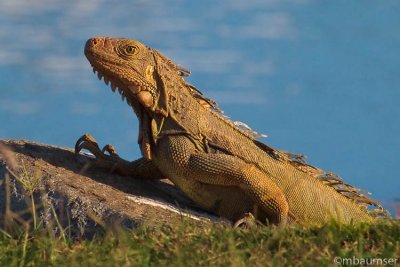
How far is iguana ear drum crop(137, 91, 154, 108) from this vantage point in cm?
1003

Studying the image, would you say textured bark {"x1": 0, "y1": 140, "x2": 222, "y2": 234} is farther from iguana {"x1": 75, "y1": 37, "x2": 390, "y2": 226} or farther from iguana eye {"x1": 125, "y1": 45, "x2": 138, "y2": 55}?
iguana eye {"x1": 125, "y1": 45, "x2": 138, "y2": 55}

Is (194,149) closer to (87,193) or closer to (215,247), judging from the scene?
(87,193)

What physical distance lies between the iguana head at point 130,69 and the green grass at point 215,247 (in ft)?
9.93

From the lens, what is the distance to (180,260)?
609 centimetres

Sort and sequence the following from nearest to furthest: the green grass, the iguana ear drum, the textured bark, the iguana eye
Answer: the green grass, the textured bark, the iguana ear drum, the iguana eye

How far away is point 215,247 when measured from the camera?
655cm

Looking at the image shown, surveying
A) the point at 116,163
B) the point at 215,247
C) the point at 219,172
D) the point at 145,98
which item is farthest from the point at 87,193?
the point at 215,247

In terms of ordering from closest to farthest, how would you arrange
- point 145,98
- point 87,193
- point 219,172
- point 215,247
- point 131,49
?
1. point 215,247
2. point 87,193
3. point 219,172
4. point 145,98
5. point 131,49

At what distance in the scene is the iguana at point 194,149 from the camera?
998cm

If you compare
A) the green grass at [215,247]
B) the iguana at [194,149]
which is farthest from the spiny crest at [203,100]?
the green grass at [215,247]

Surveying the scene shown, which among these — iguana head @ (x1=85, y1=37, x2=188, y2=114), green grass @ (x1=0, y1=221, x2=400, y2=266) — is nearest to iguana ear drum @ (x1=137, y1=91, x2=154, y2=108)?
iguana head @ (x1=85, y1=37, x2=188, y2=114)

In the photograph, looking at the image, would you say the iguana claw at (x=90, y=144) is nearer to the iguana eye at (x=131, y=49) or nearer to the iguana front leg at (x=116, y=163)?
the iguana front leg at (x=116, y=163)

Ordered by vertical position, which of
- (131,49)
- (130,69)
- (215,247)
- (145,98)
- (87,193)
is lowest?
(215,247)

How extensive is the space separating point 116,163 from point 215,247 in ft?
13.7
